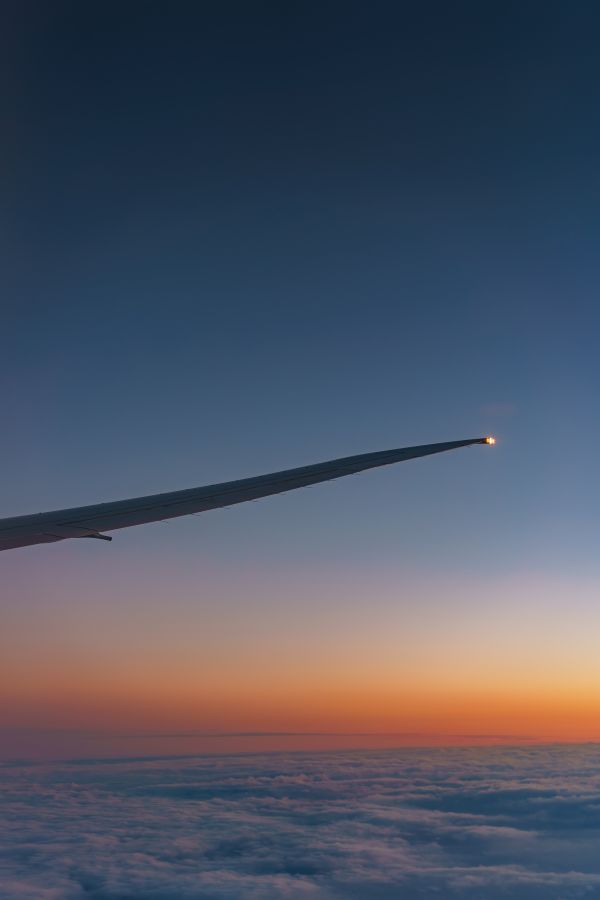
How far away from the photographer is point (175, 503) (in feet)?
35.9

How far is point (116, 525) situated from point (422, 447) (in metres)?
5.08

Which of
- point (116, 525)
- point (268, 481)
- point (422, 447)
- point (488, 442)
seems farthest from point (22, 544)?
point (488, 442)

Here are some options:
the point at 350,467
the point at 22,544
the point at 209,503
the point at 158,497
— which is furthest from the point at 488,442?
the point at 22,544

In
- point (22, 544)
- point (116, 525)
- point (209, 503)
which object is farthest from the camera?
point (209, 503)

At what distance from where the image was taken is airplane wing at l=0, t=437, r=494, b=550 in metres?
9.83

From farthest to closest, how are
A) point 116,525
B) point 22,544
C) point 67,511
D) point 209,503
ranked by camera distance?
point 67,511 → point 209,503 → point 116,525 → point 22,544

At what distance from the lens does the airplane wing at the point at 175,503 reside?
9828mm

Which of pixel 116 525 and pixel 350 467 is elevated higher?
pixel 350 467

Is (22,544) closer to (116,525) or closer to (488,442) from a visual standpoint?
(116,525)

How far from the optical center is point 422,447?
1083 centimetres

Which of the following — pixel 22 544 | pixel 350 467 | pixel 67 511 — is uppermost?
pixel 350 467

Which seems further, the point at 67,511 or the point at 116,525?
the point at 67,511

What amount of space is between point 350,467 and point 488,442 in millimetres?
2268

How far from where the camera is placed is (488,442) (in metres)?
10.3
